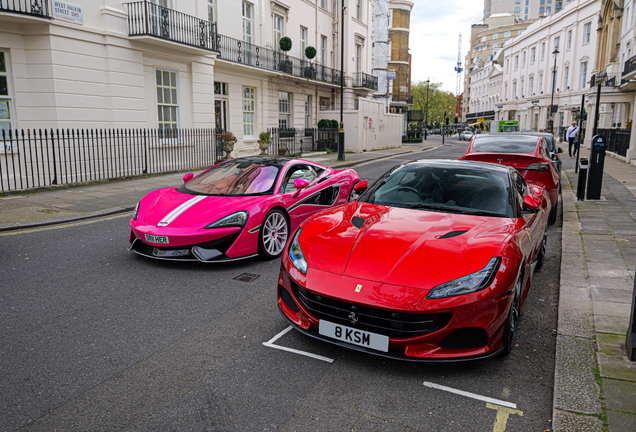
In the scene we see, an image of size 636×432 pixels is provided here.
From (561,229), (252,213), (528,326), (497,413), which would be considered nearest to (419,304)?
(497,413)

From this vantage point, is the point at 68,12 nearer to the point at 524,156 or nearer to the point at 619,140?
the point at 524,156

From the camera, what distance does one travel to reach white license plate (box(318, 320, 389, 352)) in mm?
3082

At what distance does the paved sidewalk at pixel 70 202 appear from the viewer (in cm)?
849

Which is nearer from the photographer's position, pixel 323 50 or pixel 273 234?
pixel 273 234

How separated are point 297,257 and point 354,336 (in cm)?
81

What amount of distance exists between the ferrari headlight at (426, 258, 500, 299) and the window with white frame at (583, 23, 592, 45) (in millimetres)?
59901

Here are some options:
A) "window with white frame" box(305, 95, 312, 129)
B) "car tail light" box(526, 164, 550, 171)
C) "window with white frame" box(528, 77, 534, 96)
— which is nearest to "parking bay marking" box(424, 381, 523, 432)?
"car tail light" box(526, 164, 550, 171)

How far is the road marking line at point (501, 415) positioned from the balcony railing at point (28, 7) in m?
14.6

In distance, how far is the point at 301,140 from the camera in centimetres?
2688

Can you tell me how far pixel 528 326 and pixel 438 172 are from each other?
1694 mm

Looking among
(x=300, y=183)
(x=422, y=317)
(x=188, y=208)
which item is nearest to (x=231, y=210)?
(x=188, y=208)

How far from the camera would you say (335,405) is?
112 inches

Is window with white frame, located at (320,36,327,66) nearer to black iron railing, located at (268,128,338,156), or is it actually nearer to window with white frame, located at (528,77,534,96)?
black iron railing, located at (268,128,338,156)

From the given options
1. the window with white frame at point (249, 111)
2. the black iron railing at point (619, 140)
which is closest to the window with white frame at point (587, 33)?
the black iron railing at point (619, 140)
